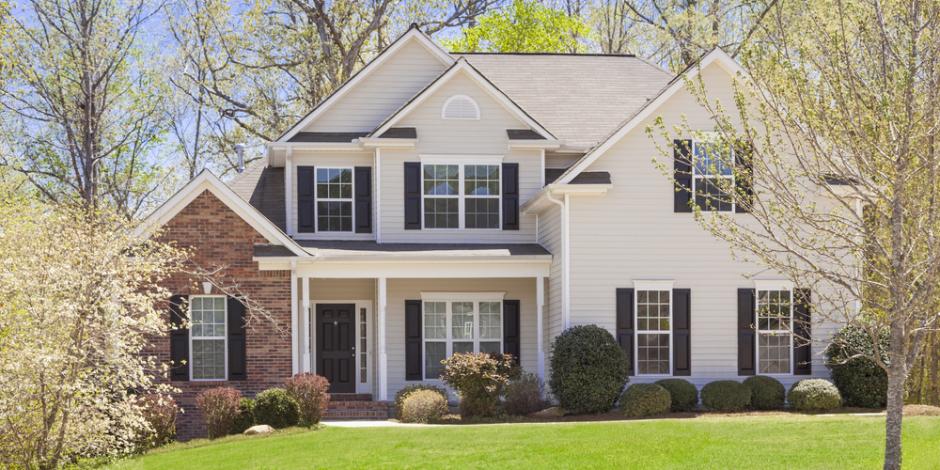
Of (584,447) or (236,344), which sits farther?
(236,344)

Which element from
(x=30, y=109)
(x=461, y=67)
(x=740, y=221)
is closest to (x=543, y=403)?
(x=740, y=221)

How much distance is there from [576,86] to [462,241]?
5324 mm

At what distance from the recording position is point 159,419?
61.8 ft

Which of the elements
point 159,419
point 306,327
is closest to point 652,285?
point 306,327

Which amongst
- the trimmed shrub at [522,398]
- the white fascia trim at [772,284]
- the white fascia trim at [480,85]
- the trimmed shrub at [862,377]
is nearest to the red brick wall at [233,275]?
the white fascia trim at [480,85]

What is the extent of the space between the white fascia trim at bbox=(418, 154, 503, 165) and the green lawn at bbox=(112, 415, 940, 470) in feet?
24.0

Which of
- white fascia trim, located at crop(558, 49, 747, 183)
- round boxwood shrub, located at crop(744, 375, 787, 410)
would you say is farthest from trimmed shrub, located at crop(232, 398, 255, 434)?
round boxwood shrub, located at crop(744, 375, 787, 410)

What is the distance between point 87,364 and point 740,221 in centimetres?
1221

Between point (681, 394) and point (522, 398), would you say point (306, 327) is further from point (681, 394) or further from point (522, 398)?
point (681, 394)

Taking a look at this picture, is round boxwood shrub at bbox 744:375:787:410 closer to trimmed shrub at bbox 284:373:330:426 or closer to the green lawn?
the green lawn

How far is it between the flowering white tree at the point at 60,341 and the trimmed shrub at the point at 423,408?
16.9 ft

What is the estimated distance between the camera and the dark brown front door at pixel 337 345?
955 inches

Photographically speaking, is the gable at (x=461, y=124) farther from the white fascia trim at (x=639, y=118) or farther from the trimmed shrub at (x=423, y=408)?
the trimmed shrub at (x=423, y=408)

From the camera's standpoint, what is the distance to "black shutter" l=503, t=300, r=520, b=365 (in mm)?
24094
